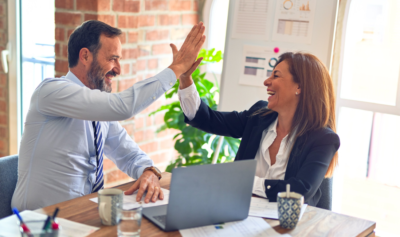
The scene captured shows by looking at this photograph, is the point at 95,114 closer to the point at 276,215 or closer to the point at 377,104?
the point at 276,215

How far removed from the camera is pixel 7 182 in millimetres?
1625

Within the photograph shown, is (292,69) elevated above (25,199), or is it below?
above

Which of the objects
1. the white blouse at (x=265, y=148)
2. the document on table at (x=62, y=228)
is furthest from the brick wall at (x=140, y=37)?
the document on table at (x=62, y=228)

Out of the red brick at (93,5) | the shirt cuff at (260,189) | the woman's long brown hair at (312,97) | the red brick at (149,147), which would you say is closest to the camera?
the shirt cuff at (260,189)

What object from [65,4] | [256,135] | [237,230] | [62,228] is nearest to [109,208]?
[62,228]

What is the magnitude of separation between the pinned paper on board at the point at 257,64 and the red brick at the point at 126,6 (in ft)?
2.51

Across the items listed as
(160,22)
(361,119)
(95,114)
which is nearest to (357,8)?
(361,119)

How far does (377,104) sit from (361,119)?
319 mm

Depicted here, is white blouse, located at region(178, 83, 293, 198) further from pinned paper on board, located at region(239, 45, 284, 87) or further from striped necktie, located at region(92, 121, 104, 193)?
pinned paper on board, located at region(239, 45, 284, 87)

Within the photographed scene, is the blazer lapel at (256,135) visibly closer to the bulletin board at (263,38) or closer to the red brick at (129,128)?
the bulletin board at (263,38)

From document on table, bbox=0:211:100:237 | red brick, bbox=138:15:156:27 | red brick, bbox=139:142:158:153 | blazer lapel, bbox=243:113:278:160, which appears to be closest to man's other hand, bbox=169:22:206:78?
blazer lapel, bbox=243:113:278:160

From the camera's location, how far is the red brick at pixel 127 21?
105 inches

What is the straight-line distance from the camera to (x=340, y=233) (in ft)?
4.23

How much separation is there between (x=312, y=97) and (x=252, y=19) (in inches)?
35.4
